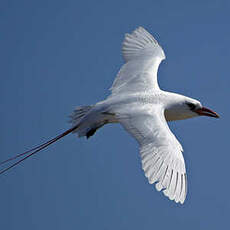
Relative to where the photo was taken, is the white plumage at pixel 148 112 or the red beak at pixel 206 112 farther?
the red beak at pixel 206 112

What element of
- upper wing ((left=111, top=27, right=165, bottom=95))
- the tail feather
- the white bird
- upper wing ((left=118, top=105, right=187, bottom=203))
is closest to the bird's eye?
the white bird

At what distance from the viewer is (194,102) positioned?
10.3 metres

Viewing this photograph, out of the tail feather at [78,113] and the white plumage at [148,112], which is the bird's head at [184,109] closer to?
the white plumage at [148,112]

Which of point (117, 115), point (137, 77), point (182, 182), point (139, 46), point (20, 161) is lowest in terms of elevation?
point (182, 182)

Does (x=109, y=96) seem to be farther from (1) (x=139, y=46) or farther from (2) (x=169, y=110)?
(1) (x=139, y=46)

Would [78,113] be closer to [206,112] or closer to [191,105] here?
[191,105]

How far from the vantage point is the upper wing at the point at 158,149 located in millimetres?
8312

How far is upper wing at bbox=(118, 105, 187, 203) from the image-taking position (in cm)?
831

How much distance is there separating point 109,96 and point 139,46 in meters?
1.90

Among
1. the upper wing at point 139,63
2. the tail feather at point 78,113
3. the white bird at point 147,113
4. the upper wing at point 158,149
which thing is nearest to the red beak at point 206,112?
the white bird at point 147,113

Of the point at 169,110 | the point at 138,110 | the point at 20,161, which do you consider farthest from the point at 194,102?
the point at 20,161

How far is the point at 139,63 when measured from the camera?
11.3 meters

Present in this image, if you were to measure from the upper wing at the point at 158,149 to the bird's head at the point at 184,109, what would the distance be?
1.48 ft

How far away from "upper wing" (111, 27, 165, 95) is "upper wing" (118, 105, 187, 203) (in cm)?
111
